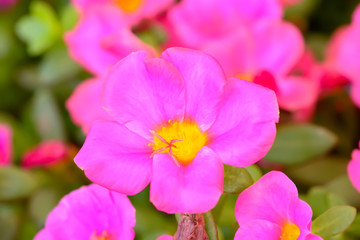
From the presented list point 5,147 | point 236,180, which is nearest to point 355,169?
point 236,180

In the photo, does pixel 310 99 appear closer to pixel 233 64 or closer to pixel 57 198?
pixel 233 64

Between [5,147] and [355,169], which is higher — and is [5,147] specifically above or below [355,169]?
below

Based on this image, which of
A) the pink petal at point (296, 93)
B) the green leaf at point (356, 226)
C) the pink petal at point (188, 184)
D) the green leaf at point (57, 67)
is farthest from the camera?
the green leaf at point (57, 67)

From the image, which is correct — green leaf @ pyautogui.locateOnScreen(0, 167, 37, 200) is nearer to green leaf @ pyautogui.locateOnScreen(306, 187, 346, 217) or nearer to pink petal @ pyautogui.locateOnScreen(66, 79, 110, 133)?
pink petal @ pyautogui.locateOnScreen(66, 79, 110, 133)

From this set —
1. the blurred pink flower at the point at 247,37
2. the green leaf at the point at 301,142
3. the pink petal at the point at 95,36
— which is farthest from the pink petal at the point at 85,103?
the green leaf at the point at 301,142

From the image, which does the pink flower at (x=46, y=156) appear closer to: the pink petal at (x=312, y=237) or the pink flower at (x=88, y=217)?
the pink flower at (x=88, y=217)

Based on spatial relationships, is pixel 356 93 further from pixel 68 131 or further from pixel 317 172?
pixel 68 131
